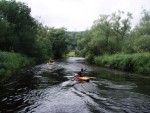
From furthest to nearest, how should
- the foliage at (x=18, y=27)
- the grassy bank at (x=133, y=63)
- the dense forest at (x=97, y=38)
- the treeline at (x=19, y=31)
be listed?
the foliage at (x=18, y=27), the treeline at (x=19, y=31), the dense forest at (x=97, y=38), the grassy bank at (x=133, y=63)

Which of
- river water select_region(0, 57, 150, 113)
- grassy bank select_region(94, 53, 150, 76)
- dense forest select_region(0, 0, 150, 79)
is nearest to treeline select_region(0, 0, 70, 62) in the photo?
dense forest select_region(0, 0, 150, 79)

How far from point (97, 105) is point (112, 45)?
144ft

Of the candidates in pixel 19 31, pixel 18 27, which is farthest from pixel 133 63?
pixel 18 27

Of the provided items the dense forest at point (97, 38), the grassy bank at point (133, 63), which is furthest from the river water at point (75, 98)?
the dense forest at point (97, 38)

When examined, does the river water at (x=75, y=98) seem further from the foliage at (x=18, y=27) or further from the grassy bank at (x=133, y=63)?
the foliage at (x=18, y=27)

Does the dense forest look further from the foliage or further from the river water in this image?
the river water


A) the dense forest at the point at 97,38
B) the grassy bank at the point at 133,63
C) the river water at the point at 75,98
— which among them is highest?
the dense forest at the point at 97,38

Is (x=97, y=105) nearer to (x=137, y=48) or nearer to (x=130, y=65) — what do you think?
(x=130, y=65)

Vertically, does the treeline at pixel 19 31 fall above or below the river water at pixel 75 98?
above

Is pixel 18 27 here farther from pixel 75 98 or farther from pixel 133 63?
pixel 75 98

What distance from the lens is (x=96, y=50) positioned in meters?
64.5

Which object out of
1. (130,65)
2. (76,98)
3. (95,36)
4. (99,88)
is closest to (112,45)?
(95,36)

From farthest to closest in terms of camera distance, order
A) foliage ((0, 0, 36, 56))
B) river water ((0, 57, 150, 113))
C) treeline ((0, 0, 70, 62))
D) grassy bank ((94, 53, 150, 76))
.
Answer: foliage ((0, 0, 36, 56)) < treeline ((0, 0, 70, 62)) < grassy bank ((94, 53, 150, 76)) < river water ((0, 57, 150, 113))

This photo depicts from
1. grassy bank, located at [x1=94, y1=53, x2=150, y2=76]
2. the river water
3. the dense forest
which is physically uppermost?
the dense forest
